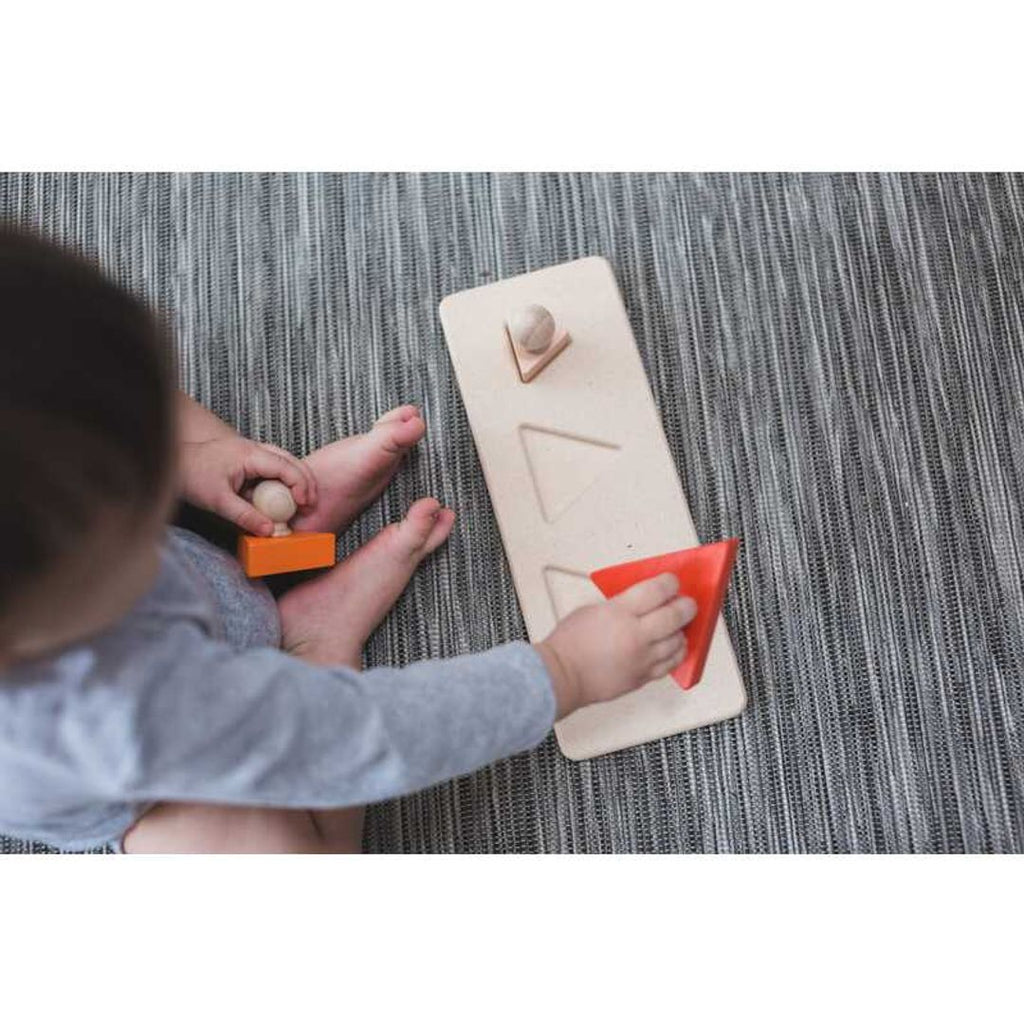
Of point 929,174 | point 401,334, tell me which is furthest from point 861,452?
point 401,334

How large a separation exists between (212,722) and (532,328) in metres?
0.38

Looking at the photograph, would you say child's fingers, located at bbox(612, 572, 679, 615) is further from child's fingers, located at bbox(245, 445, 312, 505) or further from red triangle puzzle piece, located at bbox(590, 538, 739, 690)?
child's fingers, located at bbox(245, 445, 312, 505)

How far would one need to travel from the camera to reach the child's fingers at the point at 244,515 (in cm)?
70

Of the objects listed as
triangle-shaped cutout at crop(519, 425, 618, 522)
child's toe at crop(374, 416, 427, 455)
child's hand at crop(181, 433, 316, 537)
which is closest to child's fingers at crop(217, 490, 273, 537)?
child's hand at crop(181, 433, 316, 537)

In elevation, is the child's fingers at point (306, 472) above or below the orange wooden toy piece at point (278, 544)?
above

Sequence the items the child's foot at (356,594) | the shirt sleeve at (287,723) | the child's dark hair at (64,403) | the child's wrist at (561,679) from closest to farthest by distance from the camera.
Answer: the child's dark hair at (64,403) → the shirt sleeve at (287,723) → the child's wrist at (561,679) → the child's foot at (356,594)

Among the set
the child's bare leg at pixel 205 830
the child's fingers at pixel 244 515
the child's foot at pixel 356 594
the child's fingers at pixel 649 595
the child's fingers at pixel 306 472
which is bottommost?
the child's bare leg at pixel 205 830

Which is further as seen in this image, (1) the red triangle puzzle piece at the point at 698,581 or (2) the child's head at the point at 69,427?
(1) the red triangle puzzle piece at the point at 698,581

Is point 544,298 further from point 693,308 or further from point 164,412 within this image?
point 164,412

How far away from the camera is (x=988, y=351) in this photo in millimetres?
818

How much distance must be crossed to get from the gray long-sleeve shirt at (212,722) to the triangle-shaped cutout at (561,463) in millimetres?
186

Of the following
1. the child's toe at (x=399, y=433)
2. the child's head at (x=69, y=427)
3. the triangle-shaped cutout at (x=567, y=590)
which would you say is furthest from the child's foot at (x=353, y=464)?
the child's head at (x=69, y=427)

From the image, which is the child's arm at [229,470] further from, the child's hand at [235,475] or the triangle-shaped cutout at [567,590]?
the triangle-shaped cutout at [567,590]

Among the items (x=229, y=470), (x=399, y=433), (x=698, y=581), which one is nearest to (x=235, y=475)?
(x=229, y=470)
